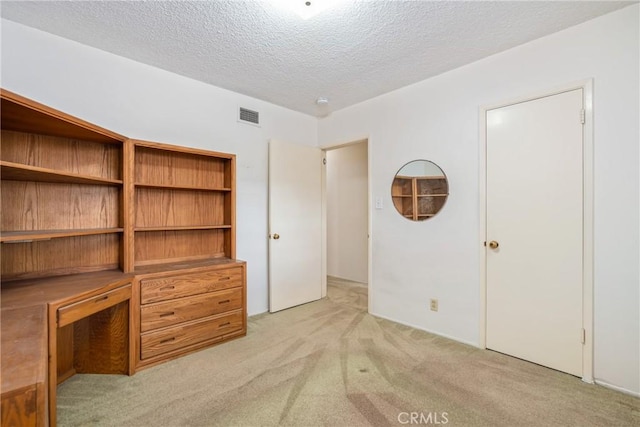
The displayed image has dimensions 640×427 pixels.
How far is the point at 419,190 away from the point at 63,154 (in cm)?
304

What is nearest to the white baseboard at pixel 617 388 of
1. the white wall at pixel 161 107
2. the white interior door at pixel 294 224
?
the white interior door at pixel 294 224

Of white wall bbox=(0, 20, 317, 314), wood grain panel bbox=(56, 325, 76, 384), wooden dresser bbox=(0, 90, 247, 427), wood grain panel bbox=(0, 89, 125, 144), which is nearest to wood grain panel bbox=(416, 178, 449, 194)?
white wall bbox=(0, 20, 317, 314)

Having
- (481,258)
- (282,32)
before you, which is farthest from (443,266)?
(282,32)

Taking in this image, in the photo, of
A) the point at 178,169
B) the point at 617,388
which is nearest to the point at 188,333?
the point at 178,169

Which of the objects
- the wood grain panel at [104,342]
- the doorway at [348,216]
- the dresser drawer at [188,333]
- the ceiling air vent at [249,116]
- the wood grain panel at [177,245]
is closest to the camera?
the wood grain panel at [104,342]

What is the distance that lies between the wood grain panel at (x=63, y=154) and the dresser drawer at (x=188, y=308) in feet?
3.58

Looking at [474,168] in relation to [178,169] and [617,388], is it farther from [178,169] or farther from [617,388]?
[178,169]

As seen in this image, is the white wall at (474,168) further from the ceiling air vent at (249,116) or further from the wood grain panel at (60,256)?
the wood grain panel at (60,256)

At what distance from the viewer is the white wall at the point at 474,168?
1.83 meters

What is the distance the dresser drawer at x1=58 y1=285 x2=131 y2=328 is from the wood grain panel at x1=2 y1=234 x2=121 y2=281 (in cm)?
49

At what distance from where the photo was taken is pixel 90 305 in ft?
5.57

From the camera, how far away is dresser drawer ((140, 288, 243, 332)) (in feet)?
7.04

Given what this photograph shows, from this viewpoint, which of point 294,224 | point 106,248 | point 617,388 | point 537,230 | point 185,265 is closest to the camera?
point 617,388

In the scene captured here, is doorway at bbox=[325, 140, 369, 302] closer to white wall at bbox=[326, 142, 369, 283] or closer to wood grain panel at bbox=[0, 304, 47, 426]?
white wall at bbox=[326, 142, 369, 283]
